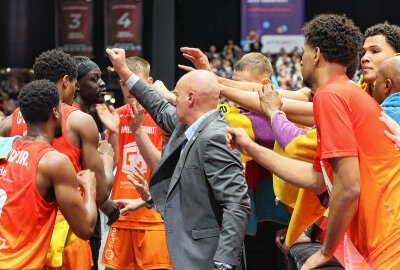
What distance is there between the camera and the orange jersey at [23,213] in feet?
11.3

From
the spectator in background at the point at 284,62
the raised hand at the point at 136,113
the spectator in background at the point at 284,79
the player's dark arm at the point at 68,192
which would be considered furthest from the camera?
the spectator in background at the point at 284,62

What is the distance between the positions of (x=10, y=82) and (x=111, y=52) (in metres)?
16.0

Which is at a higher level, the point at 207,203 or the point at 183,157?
the point at 183,157

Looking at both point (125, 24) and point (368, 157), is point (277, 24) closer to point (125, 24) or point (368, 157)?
point (125, 24)

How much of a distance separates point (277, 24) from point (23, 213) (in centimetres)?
1710

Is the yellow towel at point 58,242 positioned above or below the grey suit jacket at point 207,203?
below

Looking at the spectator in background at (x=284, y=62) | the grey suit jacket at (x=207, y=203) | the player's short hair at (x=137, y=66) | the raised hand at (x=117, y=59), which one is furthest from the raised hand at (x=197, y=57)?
the spectator in background at (x=284, y=62)

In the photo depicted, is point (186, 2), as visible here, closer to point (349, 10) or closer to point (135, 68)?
point (349, 10)

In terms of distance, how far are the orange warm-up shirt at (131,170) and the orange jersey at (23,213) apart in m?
2.18

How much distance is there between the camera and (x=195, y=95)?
3.84 meters

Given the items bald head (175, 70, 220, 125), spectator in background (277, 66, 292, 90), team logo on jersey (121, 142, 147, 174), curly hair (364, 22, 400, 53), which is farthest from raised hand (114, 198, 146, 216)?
spectator in background (277, 66, 292, 90)

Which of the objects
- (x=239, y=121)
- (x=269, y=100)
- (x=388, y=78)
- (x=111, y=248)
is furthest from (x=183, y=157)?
(x=111, y=248)

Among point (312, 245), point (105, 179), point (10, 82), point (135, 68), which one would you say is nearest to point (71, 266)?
point (105, 179)

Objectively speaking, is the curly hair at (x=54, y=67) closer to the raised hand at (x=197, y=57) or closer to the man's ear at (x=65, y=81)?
the man's ear at (x=65, y=81)
